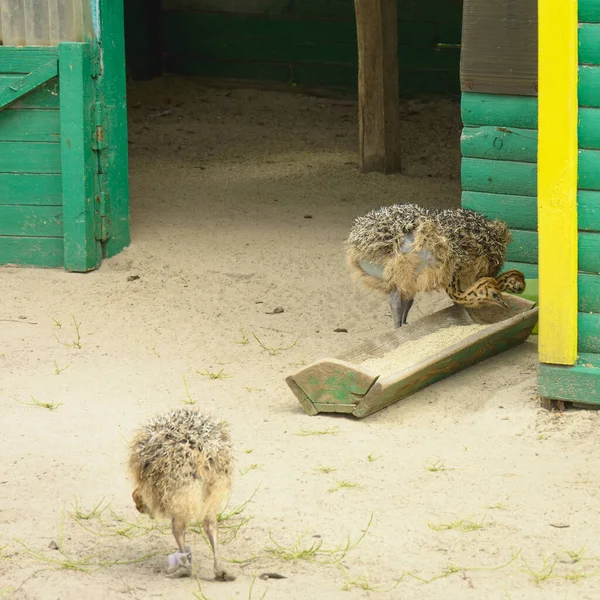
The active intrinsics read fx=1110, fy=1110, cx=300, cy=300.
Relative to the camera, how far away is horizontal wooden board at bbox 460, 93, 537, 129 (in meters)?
6.82

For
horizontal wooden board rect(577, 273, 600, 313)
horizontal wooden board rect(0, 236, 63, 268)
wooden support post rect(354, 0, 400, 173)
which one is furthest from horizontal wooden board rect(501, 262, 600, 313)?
wooden support post rect(354, 0, 400, 173)

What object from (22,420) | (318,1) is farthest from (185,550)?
(318,1)

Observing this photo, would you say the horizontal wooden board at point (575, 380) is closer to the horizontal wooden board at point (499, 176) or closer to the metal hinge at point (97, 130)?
the horizontal wooden board at point (499, 176)

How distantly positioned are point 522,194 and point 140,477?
3745 mm

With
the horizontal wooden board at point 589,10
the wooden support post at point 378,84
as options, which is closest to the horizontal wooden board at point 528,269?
the horizontal wooden board at point 589,10

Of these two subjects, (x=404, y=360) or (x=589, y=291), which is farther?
(x=404, y=360)

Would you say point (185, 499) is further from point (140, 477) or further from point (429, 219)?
point (429, 219)

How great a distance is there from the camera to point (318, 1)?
13.5 metres

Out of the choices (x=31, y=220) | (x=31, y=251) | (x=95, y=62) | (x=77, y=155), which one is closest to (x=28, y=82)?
(x=95, y=62)

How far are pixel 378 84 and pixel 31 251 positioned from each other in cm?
380

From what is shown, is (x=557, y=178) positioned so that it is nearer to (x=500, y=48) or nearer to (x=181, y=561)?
(x=500, y=48)

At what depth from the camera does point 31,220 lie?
8188 millimetres

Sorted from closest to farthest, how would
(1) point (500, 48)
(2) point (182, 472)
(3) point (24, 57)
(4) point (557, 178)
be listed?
(2) point (182, 472) → (4) point (557, 178) → (1) point (500, 48) → (3) point (24, 57)

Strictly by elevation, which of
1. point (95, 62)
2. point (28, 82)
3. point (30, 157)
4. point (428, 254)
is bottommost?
point (428, 254)
